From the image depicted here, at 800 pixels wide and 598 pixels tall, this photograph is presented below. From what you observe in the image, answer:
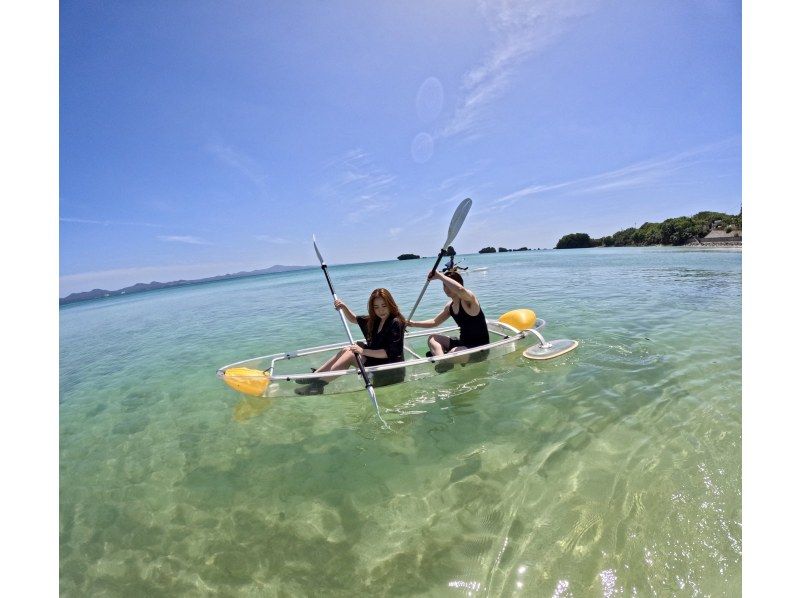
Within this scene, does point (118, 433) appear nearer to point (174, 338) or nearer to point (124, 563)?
point (124, 563)

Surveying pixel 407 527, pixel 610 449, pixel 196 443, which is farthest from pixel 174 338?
pixel 610 449

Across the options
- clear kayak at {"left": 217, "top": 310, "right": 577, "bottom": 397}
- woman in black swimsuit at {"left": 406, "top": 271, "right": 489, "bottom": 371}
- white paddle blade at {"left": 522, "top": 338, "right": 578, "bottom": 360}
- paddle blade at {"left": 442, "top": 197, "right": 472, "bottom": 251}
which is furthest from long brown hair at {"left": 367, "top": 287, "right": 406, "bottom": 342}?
white paddle blade at {"left": 522, "top": 338, "right": 578, "bottom": 360}

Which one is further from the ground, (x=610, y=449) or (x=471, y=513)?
(x=610, y=449)

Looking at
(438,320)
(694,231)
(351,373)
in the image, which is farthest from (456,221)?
(694,231)

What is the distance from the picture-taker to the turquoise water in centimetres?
304

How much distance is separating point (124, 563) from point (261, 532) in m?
1.33

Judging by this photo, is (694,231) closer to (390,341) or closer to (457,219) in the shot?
(457,219)

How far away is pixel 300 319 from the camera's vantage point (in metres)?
17.6

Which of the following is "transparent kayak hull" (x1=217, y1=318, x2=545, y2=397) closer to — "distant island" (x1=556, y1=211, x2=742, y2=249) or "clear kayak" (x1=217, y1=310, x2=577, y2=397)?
"clear kayak" (x1=217, y1=310, x2=577, y2=397)

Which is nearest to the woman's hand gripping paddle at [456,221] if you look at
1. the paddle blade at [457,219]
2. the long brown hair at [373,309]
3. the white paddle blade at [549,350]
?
the paddle blade at [457,219]

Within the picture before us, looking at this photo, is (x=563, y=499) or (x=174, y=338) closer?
(x=563, y=499)

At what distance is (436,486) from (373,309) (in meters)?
3.24
